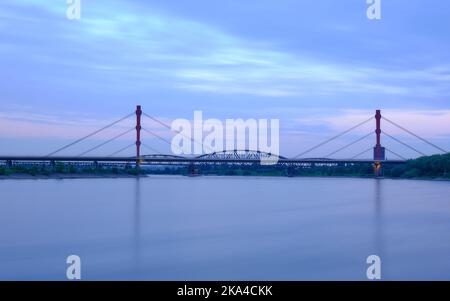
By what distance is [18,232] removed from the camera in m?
5.37

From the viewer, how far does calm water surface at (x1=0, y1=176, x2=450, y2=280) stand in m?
3.52

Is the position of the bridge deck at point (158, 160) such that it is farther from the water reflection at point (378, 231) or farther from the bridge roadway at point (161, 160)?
the water reflection at point (378, 231)

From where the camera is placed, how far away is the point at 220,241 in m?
4.80

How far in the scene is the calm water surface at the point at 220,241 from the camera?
3521 mm

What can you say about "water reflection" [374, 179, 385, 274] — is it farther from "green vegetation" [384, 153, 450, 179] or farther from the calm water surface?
"green vegetation" [384, 153, 450, 179]

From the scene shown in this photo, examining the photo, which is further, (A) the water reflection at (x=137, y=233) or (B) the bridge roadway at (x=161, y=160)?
(B) the bridge roadway at (x=161, y=160)

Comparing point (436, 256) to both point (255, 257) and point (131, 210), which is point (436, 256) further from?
point (131, 210)

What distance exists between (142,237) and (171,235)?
26 cm
